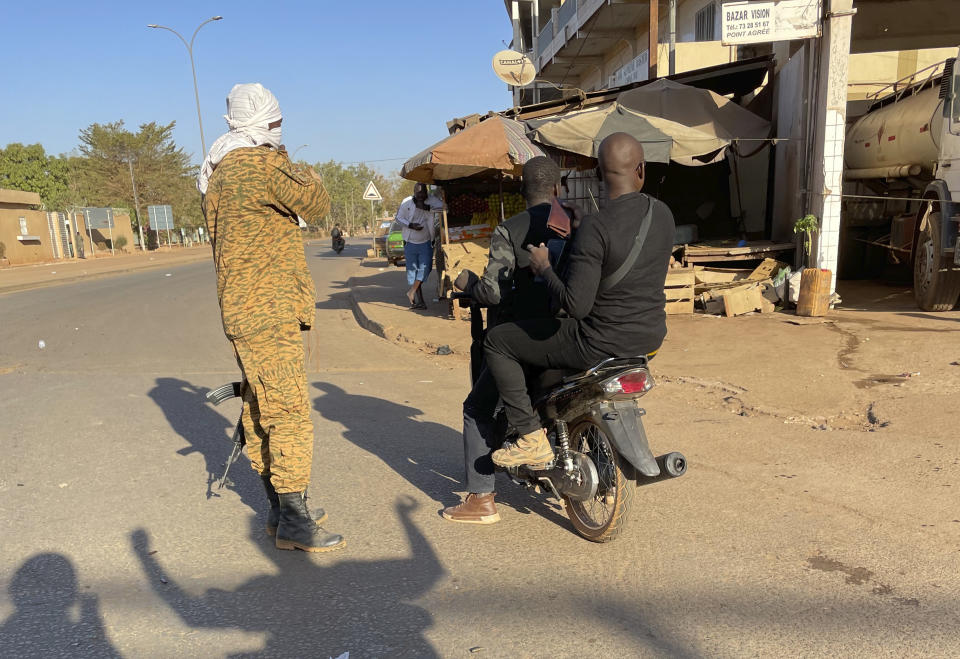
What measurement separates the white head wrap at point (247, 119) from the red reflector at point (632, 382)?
1.94m

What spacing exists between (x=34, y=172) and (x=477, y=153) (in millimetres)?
49828

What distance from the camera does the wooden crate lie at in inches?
365

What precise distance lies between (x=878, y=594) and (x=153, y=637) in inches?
110

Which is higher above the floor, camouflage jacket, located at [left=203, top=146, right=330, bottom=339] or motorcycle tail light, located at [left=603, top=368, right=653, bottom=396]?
camouflage jacket, located at [left=203, top=146, right=330, bottom=339]

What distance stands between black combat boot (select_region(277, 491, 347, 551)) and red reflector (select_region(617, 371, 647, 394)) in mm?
1543

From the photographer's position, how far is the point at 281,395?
3199 millimetres

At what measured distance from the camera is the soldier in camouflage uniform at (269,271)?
309 centimetres

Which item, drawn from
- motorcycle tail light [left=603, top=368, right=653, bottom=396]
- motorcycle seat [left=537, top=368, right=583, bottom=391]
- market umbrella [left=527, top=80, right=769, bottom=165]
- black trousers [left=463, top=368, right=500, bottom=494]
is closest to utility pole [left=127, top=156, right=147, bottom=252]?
market umbrella [left=527, top=80, right=769, bottom=165]

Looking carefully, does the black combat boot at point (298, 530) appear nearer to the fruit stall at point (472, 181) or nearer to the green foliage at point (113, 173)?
the fruit stall at point (472, 181)

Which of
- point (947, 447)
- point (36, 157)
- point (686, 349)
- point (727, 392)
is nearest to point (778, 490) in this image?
point (947, 447)

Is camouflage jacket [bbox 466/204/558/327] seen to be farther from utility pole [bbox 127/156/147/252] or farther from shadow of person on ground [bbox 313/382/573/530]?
utility pole [bbox 127/156/147/252]

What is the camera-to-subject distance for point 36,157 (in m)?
47.1

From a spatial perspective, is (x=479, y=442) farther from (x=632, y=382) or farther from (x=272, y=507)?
(x=272, y=507)

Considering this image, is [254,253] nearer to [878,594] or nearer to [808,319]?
[878,594]
